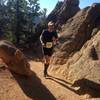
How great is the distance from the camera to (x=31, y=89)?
9.33 m

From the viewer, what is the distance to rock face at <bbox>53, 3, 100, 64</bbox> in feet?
44.0

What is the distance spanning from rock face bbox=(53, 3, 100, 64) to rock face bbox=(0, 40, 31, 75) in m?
3.48

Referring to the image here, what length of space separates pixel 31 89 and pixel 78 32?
5503 millimetres

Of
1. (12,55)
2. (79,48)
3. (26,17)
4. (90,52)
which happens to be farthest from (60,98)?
(26,17)

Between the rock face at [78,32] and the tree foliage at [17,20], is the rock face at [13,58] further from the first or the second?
the tree foliage at [17,20]

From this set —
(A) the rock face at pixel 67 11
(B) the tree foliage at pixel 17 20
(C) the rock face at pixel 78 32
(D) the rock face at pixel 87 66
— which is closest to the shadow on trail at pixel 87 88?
(D) the rock face at pixel 87 66

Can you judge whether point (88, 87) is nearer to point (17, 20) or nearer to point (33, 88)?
point (33, 88)

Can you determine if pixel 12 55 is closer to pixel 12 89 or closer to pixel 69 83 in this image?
pixel 12 89

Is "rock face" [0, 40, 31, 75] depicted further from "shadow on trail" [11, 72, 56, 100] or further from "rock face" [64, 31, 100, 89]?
"rock face" [64, 31, 100, 89]

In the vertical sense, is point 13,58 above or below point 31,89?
above

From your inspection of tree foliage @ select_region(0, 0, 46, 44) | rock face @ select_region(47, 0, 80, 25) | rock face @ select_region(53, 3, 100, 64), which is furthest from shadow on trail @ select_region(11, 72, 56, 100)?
tree foliage @ select_region(0, 0, 46, 44)

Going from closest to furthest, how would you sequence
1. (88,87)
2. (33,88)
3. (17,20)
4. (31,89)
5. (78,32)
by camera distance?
(31,89), (33,88), (88,87), (78,32), (17,20)

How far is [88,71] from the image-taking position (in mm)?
10141

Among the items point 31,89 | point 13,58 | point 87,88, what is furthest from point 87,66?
point 13,58
